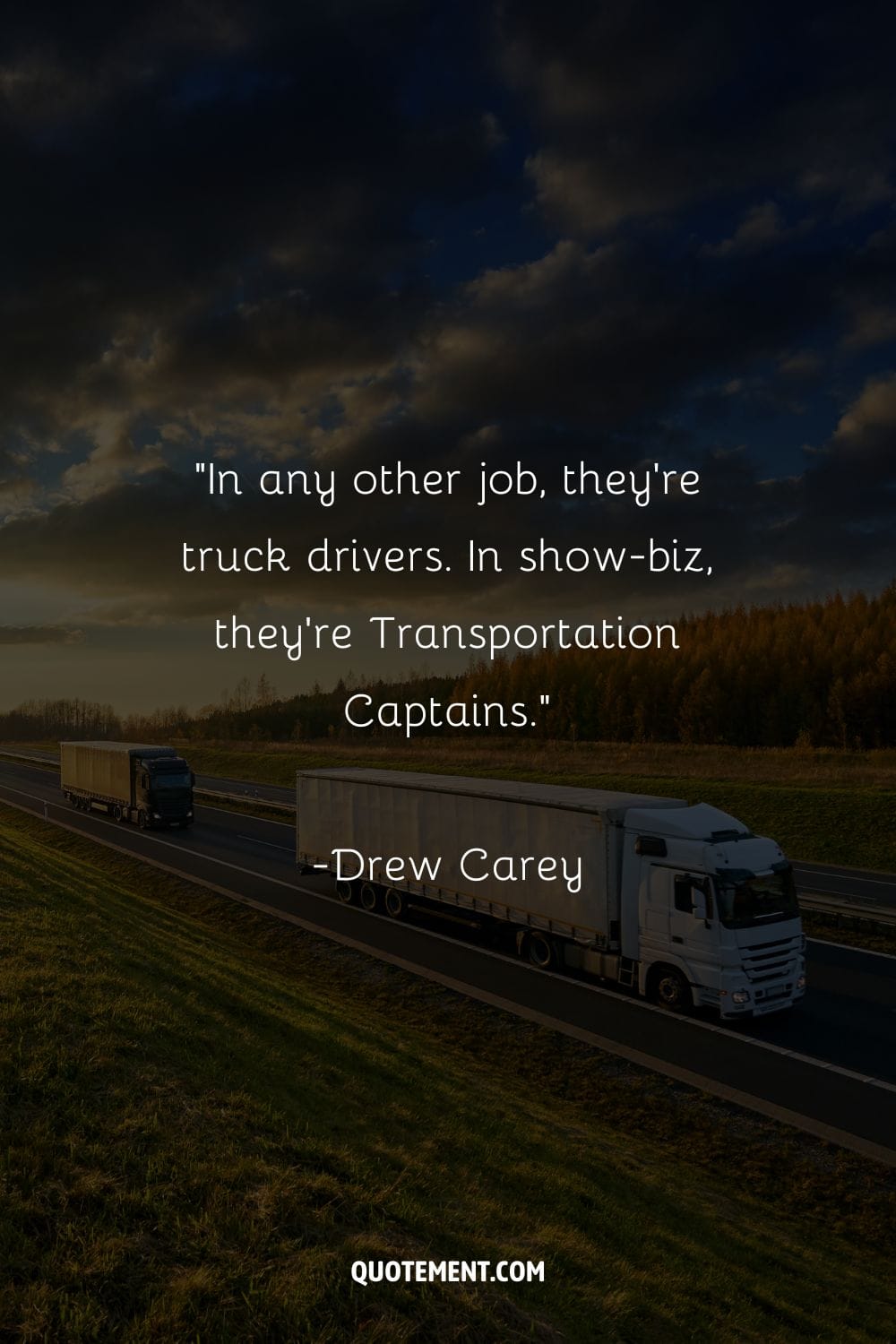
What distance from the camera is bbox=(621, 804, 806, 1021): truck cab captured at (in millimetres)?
16047

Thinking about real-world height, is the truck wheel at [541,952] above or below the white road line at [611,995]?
above

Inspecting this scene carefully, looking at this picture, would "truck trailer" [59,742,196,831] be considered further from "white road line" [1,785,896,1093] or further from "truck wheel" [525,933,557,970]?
"truck wheel" [525,933,557,970]

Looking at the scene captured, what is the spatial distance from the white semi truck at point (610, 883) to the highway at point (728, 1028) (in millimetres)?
636

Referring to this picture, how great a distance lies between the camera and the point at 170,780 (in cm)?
4259

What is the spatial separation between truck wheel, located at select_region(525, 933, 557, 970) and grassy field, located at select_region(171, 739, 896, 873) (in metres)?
21.2

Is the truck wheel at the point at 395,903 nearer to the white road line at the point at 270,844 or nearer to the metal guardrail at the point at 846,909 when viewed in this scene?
the metal guardrail at the point at 846,909

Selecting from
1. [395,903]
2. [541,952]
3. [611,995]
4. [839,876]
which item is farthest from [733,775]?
[611,995]

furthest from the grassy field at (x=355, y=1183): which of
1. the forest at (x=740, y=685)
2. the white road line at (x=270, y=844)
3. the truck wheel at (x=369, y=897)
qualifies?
the forest at (x=740, y=685)

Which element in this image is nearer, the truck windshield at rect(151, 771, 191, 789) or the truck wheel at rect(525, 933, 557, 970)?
the truck wheel at rect(525, 933, 557, 970)

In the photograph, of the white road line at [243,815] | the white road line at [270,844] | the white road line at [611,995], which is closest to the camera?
the white road line at [611,995]

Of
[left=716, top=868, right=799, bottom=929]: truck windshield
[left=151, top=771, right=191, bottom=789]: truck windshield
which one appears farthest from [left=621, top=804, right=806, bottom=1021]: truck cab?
[left=151, top=771, right=191, bottom=789]: truck windshield

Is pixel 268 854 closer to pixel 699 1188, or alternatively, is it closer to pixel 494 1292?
pixel 699 1188

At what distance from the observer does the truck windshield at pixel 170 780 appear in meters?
42.3

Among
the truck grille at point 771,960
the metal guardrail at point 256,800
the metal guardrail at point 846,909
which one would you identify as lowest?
the metal guardrail at point 846,909
